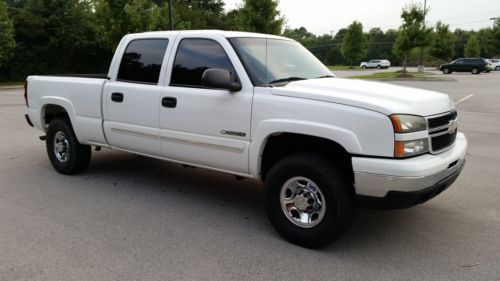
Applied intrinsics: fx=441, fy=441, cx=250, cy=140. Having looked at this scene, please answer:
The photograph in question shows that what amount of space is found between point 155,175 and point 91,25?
30.0 m

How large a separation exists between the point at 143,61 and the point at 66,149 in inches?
79.3

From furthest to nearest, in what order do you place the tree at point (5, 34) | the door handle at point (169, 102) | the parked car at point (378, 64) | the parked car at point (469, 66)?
the parked car at point (378, 64) → the parked car at point (469, 66) → the tree at point (5, 34) → the door handle at point (169, 102)

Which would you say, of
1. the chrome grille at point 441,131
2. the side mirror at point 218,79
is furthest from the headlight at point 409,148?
the side mirror at point 218,79

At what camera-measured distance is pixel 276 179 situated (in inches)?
156

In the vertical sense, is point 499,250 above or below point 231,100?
below

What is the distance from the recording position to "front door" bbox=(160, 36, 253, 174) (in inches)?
166

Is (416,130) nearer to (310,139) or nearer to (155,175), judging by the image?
(310,139)

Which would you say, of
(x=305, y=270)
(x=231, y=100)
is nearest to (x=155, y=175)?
(x=231, y=100)

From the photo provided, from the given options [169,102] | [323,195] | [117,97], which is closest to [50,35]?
[117,97]

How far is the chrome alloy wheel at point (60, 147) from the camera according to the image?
626cm

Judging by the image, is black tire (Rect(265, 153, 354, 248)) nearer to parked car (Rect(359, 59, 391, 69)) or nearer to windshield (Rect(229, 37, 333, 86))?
windshield (Rect(229, 37, 333, 86))

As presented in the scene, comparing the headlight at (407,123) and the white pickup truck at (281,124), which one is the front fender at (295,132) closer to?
the white pickup truck at (281,124)

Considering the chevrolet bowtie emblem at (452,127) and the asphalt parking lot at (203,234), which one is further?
the chevrolet bowtie emblem at (452,127)

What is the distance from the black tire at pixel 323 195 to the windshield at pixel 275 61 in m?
0.88
